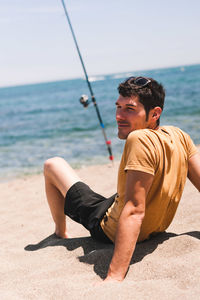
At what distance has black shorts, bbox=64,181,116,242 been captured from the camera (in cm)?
241

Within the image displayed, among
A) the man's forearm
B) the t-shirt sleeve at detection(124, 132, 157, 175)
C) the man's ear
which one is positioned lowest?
the man's forearm

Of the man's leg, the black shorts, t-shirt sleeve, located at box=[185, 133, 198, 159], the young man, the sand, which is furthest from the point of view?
the man's leg

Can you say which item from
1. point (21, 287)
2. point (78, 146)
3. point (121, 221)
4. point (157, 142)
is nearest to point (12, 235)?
point (21, 287)

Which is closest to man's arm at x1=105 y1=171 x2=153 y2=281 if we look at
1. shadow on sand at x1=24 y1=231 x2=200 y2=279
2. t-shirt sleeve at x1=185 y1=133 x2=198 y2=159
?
shadow on sand at x1=24 y1=231 x2=200 y2=279

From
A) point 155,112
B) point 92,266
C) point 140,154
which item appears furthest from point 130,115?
point 92,266

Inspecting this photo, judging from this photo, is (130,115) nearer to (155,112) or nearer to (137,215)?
(155,112)

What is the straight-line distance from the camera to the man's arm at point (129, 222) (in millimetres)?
1897

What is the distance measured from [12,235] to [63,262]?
3.91 feet

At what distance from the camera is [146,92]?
209 centimetres

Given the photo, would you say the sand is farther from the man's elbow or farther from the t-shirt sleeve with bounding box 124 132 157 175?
the t-shirt sleeve with bounding box 124 132 157 175

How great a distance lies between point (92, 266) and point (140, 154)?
2.70 feet

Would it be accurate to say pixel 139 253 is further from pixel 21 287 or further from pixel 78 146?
pixel 78 146

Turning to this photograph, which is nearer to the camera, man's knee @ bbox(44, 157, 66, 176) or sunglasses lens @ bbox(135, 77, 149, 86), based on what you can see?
sunglasses lens @ bbox(135, 77, 149, 86)

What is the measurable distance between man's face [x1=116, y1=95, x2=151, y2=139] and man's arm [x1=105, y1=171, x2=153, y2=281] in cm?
35
